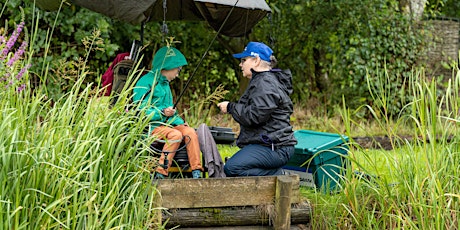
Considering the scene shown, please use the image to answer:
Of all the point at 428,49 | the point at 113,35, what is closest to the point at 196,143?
the point at 113,35

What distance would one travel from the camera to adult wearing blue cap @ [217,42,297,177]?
5.60 meters

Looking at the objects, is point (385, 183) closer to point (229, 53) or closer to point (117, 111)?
point (117, 111)

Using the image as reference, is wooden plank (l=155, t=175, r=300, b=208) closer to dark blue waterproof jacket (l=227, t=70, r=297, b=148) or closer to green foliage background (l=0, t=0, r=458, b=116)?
dark blue waterproof jacket (l=227, t=70, r=297, b=148)

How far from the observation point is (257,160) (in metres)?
5.61

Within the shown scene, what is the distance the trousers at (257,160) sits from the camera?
559 cm

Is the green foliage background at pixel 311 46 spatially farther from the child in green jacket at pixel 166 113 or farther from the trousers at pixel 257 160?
the trousers at pixel 257 160

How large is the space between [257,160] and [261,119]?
0.31m

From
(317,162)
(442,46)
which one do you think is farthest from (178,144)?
(442,46)

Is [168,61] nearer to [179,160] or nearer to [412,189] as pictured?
[179,160]

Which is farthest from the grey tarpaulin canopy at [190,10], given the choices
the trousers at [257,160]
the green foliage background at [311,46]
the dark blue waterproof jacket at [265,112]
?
the green foliage background at [311,46]

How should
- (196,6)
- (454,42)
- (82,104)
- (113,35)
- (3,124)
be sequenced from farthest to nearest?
(454,42), (113,35), (196,6), (82,104), (3,124)

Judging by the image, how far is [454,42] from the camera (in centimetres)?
1170

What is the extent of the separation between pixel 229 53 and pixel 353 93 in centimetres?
210

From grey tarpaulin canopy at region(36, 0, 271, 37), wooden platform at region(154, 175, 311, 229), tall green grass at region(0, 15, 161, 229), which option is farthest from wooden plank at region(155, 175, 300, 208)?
grey tarpaulin canopy at region(36, 0, 271, 37)
